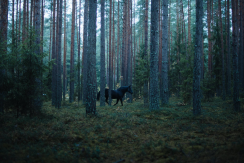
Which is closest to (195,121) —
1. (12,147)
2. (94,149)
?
(94,149)

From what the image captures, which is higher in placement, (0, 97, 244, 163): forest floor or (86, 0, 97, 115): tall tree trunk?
(86, 0, 97, 115): tall tree trunk

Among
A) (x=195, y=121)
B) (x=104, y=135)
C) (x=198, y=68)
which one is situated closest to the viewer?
(x=104, y=135)

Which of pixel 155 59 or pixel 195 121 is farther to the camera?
pixel 155 59

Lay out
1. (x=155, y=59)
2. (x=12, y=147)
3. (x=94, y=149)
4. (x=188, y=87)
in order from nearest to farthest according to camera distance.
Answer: (x=12, y=147), (x=94, y=149), (x=155, y=59), (x=188, y=87)

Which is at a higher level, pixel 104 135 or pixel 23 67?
pixel 23 67

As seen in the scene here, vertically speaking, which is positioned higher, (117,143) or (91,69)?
(91,69)

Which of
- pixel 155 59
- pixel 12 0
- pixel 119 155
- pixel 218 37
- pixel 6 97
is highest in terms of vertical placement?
pixel 12 0

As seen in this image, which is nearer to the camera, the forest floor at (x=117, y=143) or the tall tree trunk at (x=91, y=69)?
the forest floor at (x=117, y=143)

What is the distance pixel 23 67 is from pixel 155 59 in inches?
299

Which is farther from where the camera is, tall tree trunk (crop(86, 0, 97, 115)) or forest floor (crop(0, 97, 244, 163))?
tall tree trunk (crop(86, 0, 97, 115))

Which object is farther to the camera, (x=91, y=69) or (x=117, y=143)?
(x=91, y=69)

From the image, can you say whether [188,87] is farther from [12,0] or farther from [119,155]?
[12,0]

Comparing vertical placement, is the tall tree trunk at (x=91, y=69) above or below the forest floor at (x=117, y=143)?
above

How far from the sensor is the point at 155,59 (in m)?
10.5
